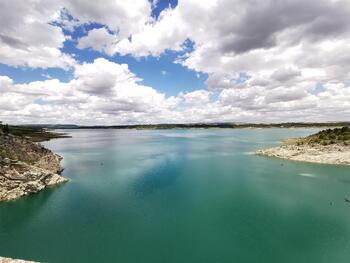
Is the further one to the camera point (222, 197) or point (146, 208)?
point (222, 197)

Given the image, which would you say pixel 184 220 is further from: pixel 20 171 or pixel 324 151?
pixel 324 151

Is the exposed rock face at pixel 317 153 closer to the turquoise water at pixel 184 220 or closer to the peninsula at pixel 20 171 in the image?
the turquoise water at pixel 184 220

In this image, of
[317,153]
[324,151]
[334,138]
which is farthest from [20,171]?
[334,138]

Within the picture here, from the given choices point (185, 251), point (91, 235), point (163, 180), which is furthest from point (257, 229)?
point (163, 180)

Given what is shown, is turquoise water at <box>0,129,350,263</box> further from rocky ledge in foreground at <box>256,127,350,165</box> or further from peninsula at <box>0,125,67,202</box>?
rocky ledge in foreground at <box>256,127,350,165</box>

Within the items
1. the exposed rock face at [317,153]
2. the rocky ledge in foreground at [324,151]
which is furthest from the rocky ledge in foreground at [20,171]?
the rocky ledge in foreground at [324,151]

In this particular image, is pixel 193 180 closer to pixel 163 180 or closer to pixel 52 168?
pixel 163 180

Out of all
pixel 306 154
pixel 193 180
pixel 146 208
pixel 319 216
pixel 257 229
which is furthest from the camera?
pixel 306 154

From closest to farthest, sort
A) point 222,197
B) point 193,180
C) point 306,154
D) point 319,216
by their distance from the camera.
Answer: point 319,216
point 222,197
point 193,180
point 306,154
